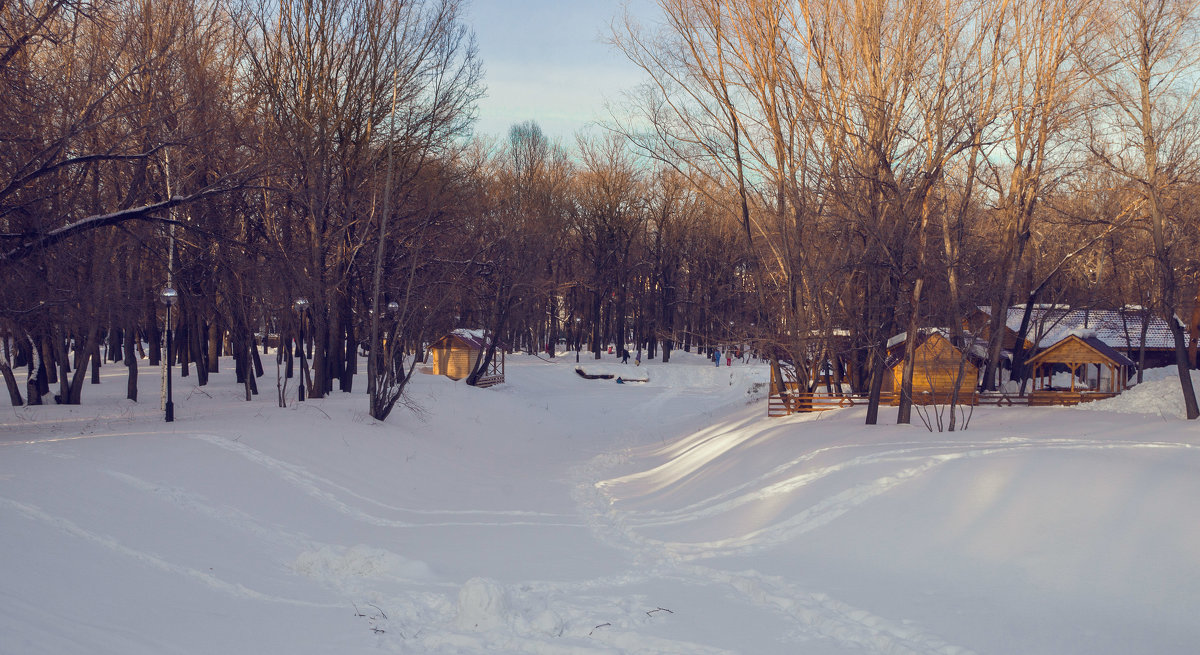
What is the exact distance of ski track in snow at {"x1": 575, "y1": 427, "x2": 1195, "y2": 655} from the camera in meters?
7.79

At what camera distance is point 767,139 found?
78.1 ft

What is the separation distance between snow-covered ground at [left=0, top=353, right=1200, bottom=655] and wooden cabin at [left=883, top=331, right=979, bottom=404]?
169 inches

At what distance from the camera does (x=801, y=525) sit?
11555 mm

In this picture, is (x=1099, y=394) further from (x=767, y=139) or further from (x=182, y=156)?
(x=182, y=156)

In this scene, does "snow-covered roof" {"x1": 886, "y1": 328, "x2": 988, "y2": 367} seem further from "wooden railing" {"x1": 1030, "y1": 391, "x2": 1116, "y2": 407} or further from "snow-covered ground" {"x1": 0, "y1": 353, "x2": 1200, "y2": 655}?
"snow-covered ground" {"x1": 0, "y1": 353, "x2": 1200, "y2": 655}

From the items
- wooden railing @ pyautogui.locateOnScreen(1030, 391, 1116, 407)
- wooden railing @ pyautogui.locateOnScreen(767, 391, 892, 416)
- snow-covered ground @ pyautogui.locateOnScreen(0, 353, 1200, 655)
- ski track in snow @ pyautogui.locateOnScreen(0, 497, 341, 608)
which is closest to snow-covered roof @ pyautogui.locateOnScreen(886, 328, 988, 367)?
wooden railing @ pyautogui.locateOnScreen(767, 391, 892, 416)

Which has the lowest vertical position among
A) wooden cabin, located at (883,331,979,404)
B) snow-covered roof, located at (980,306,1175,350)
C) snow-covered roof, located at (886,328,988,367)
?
wooden cabin, located at (883,331,979,404)

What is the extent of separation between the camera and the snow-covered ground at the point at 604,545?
7.52 metres

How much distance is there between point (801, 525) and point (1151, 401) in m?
17.7

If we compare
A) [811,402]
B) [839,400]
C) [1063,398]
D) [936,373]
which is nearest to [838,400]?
[839,400]

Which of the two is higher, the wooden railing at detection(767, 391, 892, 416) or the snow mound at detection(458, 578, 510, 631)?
the wooden railing at detection(767, 391, 892, 416)

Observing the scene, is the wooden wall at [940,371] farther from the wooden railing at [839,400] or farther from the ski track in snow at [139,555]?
the ski track in snow at [139,555]

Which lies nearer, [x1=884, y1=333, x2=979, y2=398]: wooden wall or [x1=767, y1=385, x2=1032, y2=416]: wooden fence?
[x1=884, y1=333, x2=979, y2=398]: wooden wall

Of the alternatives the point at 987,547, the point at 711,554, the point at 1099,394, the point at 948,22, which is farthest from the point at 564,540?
the point at 1099,394
